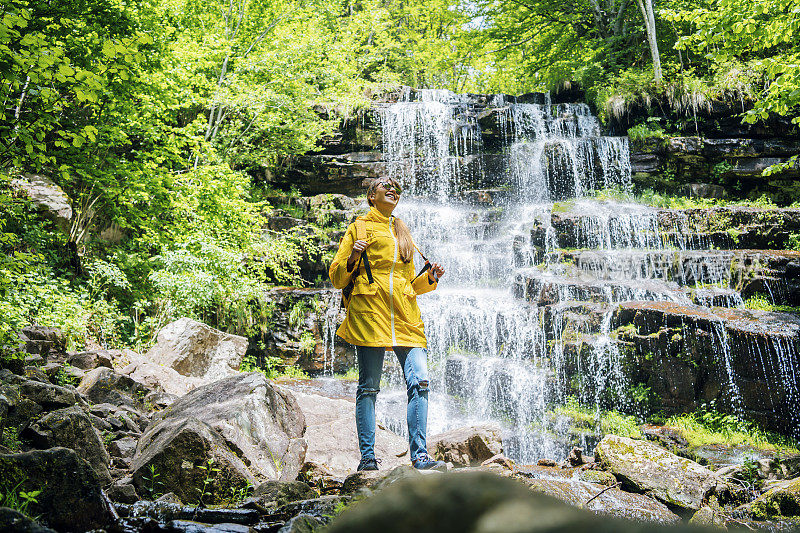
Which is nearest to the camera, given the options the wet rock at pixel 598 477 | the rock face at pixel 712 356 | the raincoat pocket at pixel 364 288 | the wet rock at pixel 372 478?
the wet rock at pixel 372 478

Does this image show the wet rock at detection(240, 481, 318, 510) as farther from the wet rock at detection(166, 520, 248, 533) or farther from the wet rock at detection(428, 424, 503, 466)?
→ the wet rock at detection(428, 424, 503, 466)

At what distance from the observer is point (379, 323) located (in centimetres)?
340

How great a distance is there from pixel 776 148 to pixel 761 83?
2.08 metres

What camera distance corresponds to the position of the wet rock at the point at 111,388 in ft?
16.5

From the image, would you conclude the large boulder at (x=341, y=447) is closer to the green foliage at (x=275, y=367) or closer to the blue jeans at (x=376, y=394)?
the blue jeans at (x=376, y=394)

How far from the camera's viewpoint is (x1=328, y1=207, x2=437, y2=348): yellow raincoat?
340cm

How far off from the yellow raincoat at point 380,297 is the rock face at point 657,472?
9.27ft

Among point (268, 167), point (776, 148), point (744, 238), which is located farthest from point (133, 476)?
point (776, 148)

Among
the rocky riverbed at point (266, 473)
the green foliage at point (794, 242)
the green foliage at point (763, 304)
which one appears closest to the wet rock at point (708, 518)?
the rocky riverbed at point (266, 473)

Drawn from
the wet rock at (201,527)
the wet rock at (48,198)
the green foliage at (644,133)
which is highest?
the green foliage at (644,133)

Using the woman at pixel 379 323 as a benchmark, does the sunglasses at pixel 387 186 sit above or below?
above

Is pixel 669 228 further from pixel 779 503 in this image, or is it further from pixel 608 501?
pixel 608 501

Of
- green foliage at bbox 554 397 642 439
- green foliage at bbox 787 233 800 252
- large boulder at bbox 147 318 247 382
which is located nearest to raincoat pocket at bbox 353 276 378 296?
large boulder at bbox 147 318 247 382

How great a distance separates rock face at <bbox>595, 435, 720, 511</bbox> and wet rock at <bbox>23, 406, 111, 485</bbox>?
451cm
